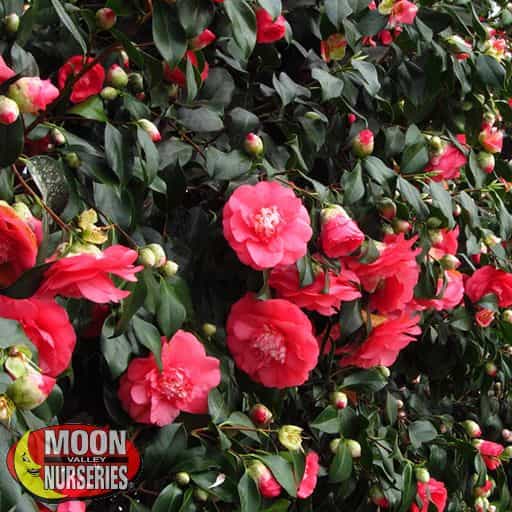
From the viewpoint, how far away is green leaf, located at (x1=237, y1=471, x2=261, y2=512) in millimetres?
999

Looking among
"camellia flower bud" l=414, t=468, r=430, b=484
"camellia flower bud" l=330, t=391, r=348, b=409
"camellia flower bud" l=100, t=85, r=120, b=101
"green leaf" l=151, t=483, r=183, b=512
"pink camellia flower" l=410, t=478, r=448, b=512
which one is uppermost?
"camellia flower bud" l=100, t=85, r=120, b=101

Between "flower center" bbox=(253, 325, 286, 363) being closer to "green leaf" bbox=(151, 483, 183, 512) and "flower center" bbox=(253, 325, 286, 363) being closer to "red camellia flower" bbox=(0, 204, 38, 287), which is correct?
"green leaf" bbox=(151, 483, 183, 512)

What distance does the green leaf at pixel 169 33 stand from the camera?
0.96 meters

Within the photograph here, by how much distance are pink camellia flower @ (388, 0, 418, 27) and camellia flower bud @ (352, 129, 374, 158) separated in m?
0.22

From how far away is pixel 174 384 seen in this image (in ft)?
3.23

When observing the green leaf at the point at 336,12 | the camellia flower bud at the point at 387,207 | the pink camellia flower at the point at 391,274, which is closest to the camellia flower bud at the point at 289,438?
the pink camellia flower at the point at 391,274

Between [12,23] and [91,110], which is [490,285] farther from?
[12,23]

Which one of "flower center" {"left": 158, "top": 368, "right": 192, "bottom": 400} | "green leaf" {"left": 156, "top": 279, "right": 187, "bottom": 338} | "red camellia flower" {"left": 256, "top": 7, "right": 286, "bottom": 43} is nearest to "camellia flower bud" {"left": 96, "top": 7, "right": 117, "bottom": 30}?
"red camellia flower" {"left": 256, "top": 7, "right": 286, "bottom": 43}

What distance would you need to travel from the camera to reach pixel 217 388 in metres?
1.06

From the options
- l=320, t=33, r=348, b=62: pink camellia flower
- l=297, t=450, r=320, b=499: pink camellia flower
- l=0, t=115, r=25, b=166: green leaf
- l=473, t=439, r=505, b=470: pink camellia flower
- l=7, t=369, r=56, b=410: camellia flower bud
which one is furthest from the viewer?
l=473, t=439, r=505, b=470: pink camellia flower

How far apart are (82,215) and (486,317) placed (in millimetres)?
855

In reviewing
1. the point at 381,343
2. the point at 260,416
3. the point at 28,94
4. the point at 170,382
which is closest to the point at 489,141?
the point at 381,343

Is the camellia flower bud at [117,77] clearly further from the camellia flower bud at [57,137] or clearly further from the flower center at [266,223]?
the flower center at [266,223]

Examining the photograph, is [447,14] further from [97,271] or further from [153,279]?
[97,271]
